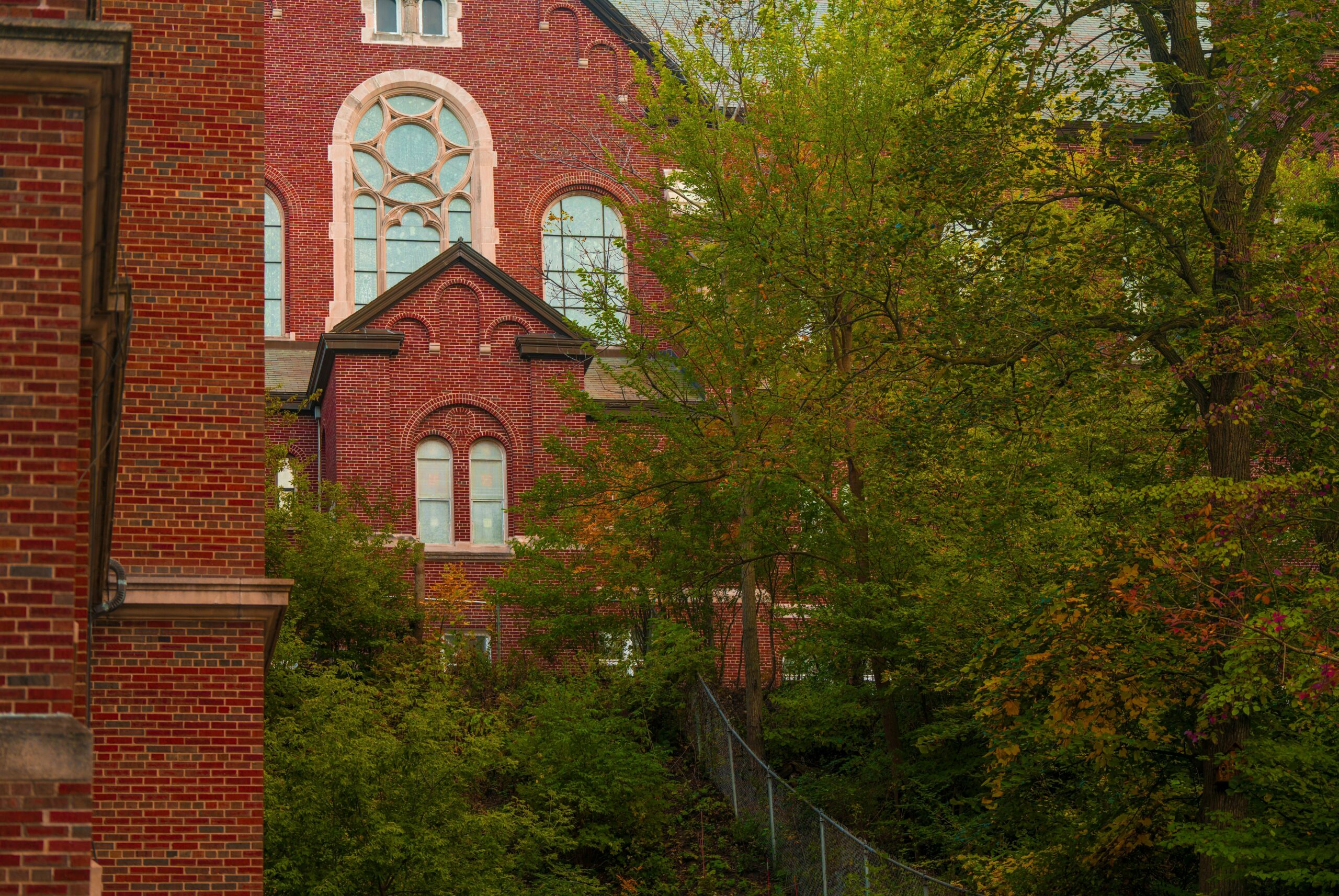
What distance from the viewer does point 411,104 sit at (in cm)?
3938

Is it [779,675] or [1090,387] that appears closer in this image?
[1090,387]

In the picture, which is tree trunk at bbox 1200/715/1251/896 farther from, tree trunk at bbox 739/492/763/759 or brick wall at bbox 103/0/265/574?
tree trunk at bbox 739/492/763/759

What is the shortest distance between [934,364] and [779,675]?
14.8 metres

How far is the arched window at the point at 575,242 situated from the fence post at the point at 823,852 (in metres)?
17.8

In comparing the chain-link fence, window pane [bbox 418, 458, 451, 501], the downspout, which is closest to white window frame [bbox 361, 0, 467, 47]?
the downspout

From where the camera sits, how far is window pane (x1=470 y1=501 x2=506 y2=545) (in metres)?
33.1

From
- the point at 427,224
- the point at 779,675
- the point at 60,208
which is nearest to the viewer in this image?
the point at 60,208

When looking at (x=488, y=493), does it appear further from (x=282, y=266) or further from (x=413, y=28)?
(x=413, y=28)

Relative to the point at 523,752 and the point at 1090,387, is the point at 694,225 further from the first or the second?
the point at 1090,387

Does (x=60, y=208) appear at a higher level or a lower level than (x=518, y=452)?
lower

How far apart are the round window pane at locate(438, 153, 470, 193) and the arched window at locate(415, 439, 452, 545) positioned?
8.30 metres

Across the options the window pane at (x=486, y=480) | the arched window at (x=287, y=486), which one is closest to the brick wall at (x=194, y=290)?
the arched window at (x=287, y=486)

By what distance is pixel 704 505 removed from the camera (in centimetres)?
2767

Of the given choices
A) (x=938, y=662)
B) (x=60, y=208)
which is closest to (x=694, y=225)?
(x=938, y=662)
